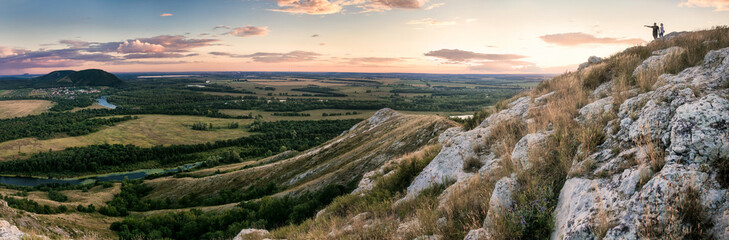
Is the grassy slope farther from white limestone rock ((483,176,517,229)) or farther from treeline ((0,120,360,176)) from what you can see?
white limestone rock ((483,176,517,229))

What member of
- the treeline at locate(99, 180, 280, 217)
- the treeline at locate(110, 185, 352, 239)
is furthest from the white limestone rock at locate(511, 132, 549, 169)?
the treeline at locate(99, 180, 280, 217)

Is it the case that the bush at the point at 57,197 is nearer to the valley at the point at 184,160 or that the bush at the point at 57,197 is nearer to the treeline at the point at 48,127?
the valley at the point at 184,160

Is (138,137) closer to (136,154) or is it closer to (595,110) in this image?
(136,154)

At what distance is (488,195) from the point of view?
7.63 m

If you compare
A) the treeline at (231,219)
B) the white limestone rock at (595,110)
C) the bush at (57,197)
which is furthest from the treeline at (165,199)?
the white limestone rock at (595,110)

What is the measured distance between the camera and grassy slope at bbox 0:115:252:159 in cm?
15400

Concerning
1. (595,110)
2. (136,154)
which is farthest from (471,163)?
(136,154)

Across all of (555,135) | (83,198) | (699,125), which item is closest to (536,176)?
(555,135)

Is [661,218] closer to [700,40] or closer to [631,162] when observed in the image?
[631,162]

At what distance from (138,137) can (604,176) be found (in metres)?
209

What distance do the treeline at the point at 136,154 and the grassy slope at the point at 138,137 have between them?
31.4ft

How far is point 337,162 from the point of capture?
149 ft

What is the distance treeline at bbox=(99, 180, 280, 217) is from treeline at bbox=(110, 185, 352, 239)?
6.83m

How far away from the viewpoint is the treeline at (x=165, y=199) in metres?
52.4
